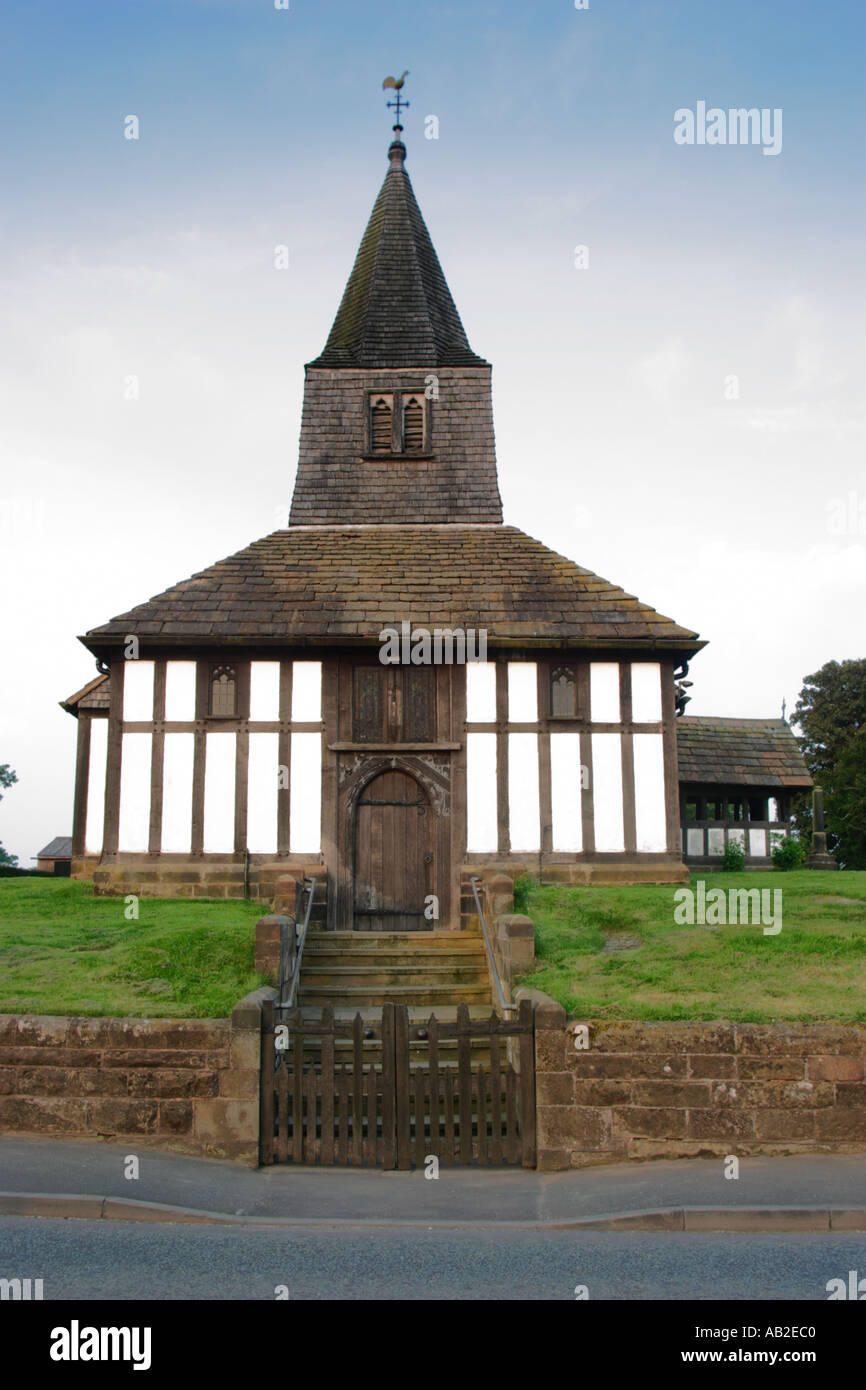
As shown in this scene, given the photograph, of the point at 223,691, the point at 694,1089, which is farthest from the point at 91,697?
the point at 694,1089

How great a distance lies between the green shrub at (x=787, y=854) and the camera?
77.8 ft

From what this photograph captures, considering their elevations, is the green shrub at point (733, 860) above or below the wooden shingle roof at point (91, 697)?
below

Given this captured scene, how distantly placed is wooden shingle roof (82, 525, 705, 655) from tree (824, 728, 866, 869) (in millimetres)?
28757

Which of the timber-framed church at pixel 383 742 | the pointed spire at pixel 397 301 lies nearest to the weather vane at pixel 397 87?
the pointed spire at pixel 397 301

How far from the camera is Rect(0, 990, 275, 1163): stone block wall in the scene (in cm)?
874

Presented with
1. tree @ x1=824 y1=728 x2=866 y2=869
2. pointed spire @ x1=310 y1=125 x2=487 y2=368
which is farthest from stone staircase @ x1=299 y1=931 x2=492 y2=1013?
tree @ x1=824 y1=728 x2=866 y2=869

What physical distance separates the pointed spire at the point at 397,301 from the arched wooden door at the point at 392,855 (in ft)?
31.2

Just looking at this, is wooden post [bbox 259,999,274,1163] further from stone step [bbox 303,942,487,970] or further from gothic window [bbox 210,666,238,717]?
gothic window [bbox 210,666,238,717]

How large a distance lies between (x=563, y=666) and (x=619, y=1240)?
1059 cm

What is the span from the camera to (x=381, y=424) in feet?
69.4

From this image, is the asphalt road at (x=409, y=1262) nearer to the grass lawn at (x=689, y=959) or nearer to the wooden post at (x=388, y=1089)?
the wooden post at (x=388, y=1089)

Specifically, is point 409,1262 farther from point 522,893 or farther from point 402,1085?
point 522,893

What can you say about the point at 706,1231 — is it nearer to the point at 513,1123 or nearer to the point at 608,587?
the point at 513,1123

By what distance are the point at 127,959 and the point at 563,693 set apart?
804 centimetres
